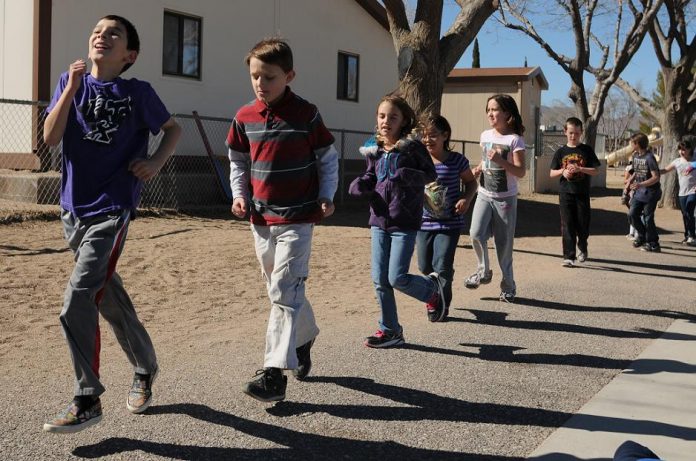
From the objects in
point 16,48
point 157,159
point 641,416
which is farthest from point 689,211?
point 16,48

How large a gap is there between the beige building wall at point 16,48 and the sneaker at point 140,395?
11.4 meters

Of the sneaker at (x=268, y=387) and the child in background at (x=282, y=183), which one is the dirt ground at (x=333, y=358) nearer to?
the sneaker at (x=268, y=387)

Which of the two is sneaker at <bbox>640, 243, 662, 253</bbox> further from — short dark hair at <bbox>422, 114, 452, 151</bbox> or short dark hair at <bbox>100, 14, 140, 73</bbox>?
short dark hair at <bbox>100, 14, 140, 73</bbox>

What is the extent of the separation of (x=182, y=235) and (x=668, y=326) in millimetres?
6918

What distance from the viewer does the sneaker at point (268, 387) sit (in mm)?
3941

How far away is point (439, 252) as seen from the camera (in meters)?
6.13

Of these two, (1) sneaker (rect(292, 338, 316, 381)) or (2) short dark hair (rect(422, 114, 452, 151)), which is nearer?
(1) sneaker (rect(292, 338, 316, 381))

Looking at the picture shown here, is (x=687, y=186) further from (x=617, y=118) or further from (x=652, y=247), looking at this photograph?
(x=617, y=118)

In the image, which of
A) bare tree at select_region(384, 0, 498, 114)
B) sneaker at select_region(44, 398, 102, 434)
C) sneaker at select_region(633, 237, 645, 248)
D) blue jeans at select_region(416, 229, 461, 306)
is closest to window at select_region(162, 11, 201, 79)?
bare tree at select_region(384, 0, 498, 114)

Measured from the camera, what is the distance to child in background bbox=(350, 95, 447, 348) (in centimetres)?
517

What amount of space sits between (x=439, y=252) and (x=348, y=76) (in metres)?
15.5

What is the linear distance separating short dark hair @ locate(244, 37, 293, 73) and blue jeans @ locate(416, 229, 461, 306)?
7.81 ft

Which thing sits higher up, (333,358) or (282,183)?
(282,183)

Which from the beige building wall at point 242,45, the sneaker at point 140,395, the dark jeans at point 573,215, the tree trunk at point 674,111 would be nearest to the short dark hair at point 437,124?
the sneaker at point 140,395
